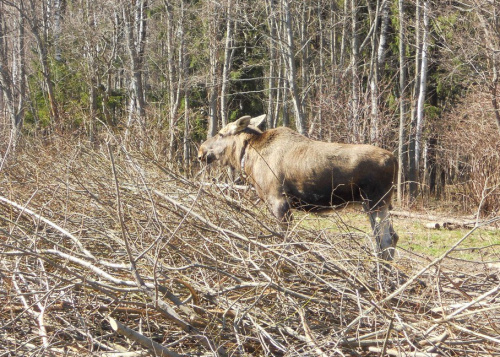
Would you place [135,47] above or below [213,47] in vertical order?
above

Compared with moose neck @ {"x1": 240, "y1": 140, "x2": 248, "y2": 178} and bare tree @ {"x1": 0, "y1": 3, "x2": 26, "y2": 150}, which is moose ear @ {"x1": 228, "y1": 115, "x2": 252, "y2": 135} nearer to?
moose neck @ {"x1": 240, "y1": 140, "x2": 248, "y2": 178}

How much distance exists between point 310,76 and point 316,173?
59.9ft

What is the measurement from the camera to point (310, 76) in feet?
83.9

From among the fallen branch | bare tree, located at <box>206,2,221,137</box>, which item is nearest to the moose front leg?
the fallen branch

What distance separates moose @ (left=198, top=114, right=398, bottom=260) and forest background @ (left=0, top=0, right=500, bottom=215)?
6.06ft

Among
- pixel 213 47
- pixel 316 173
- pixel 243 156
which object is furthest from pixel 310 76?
pixel 316 173

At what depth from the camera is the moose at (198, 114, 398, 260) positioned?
764 centimetres

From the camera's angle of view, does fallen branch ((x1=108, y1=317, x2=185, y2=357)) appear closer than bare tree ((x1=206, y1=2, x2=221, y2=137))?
Yes

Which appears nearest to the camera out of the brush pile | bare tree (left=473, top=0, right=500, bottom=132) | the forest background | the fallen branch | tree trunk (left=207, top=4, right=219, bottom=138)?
the fallen branch

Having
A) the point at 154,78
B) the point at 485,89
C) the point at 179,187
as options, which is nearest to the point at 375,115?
the point at 485,89

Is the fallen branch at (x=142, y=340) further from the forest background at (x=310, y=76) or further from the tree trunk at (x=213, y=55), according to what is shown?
the tree trunk at (x=213, y=55)

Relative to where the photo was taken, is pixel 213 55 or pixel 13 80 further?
pixel 13 80

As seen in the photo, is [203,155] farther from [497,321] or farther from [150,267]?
[497,321]

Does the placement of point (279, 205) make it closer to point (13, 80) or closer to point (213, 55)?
point (213, 55)
